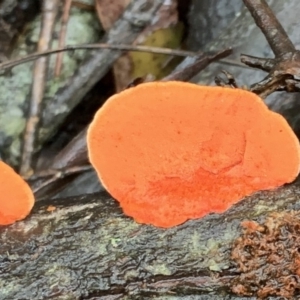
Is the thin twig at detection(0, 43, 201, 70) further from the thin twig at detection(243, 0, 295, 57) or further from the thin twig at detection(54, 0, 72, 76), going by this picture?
the thin twig at detection(243, 0, 295, 57)

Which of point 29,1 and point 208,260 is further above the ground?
point 29,1

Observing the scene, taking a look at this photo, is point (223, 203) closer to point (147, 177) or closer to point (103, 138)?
point (147, 177)

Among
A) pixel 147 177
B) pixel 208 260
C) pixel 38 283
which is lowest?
pixel 208 260

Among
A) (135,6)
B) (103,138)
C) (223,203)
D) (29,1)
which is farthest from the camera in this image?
(29,1)

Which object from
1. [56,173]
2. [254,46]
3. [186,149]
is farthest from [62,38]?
[186,149]

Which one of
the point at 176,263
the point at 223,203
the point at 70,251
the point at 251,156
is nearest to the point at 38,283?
the point at 70,251

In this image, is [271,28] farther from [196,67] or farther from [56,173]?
[56,173]

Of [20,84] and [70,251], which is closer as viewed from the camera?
[70,251]

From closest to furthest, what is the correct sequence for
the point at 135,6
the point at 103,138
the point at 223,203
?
the point at 103,138 → the point at 223,203 → the point at 135,6
